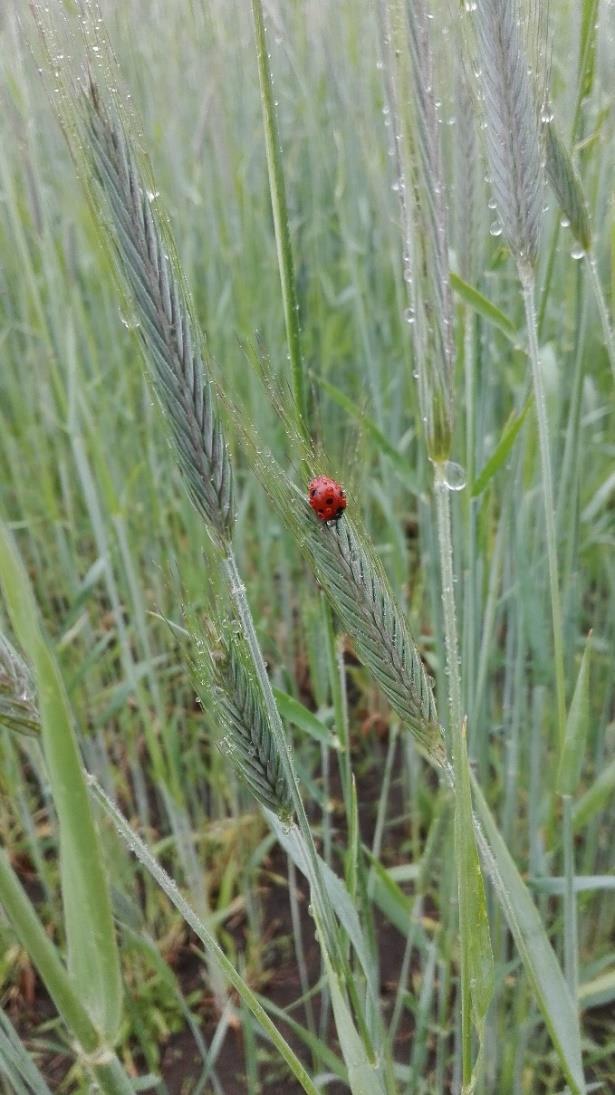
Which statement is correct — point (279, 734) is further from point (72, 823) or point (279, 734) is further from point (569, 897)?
point (569, 897)

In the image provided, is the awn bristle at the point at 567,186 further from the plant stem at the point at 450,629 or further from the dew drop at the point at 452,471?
the plant stem at the point at 450,629

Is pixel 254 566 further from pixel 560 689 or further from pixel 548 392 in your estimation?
pixel 560 689

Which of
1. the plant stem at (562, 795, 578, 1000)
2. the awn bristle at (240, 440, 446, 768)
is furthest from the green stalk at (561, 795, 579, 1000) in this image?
the awn bristle at (240, 440, 446, 768)

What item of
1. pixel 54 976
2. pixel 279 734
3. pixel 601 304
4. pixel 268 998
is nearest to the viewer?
pixel 54 976

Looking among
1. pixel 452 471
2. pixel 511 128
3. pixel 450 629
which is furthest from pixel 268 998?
pixel 511 128

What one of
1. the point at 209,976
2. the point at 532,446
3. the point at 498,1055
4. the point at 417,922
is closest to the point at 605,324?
the point at 532,446

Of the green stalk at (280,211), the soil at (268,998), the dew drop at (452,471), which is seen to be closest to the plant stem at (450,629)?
the dew drop at (452,471)
